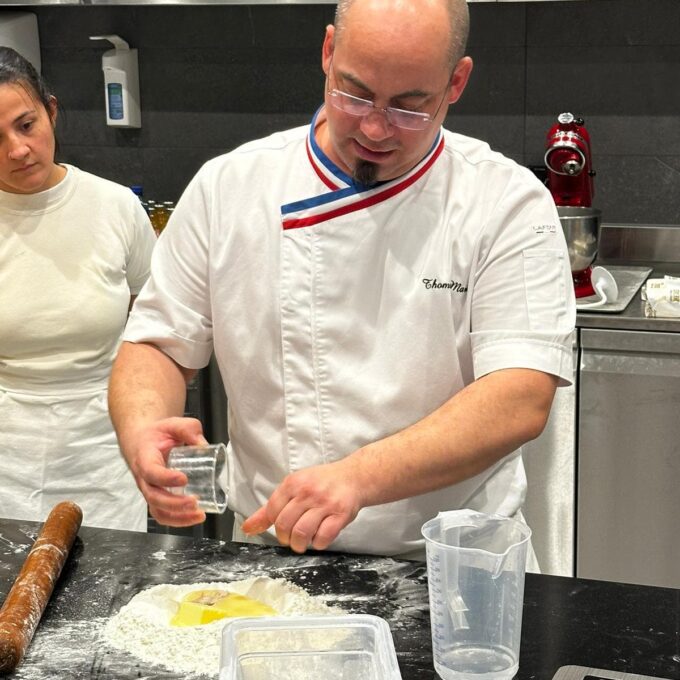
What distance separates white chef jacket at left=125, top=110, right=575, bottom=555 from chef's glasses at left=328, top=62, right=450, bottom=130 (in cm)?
15

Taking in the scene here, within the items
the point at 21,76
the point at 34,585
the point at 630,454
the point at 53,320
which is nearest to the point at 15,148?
the point at 21,76

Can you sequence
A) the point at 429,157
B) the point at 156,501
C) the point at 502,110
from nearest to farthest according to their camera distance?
the point at 156,501 < the point at 429,157 < the point at 502,110

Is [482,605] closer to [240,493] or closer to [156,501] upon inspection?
[156,501]

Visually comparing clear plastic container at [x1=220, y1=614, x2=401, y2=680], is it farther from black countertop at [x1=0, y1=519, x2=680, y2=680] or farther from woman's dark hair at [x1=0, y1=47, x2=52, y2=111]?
woman's dark hair at [x1=0, y1=47, x2=52, y2=111]

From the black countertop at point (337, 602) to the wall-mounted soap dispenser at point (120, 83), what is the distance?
2.01 m

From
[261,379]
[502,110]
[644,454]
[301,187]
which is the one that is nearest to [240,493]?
[261,379]

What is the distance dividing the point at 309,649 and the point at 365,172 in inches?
26.4

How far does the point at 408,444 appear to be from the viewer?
132 cm

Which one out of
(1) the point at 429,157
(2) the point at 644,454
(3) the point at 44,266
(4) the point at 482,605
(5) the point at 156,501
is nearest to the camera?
(4) the point at 482,605

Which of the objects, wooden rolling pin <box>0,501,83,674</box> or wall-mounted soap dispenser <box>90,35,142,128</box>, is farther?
wall-mounted soap dispenser <box>90,35,142,128</box>

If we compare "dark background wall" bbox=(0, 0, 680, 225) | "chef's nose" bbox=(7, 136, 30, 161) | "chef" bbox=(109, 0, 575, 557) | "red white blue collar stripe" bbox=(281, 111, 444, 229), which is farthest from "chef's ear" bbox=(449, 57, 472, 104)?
"dark background wall" bbox=(0, 0, 680, 225)

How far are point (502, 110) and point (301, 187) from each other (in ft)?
5.45

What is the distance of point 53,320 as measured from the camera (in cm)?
217

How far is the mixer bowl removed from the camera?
8.05 feet
